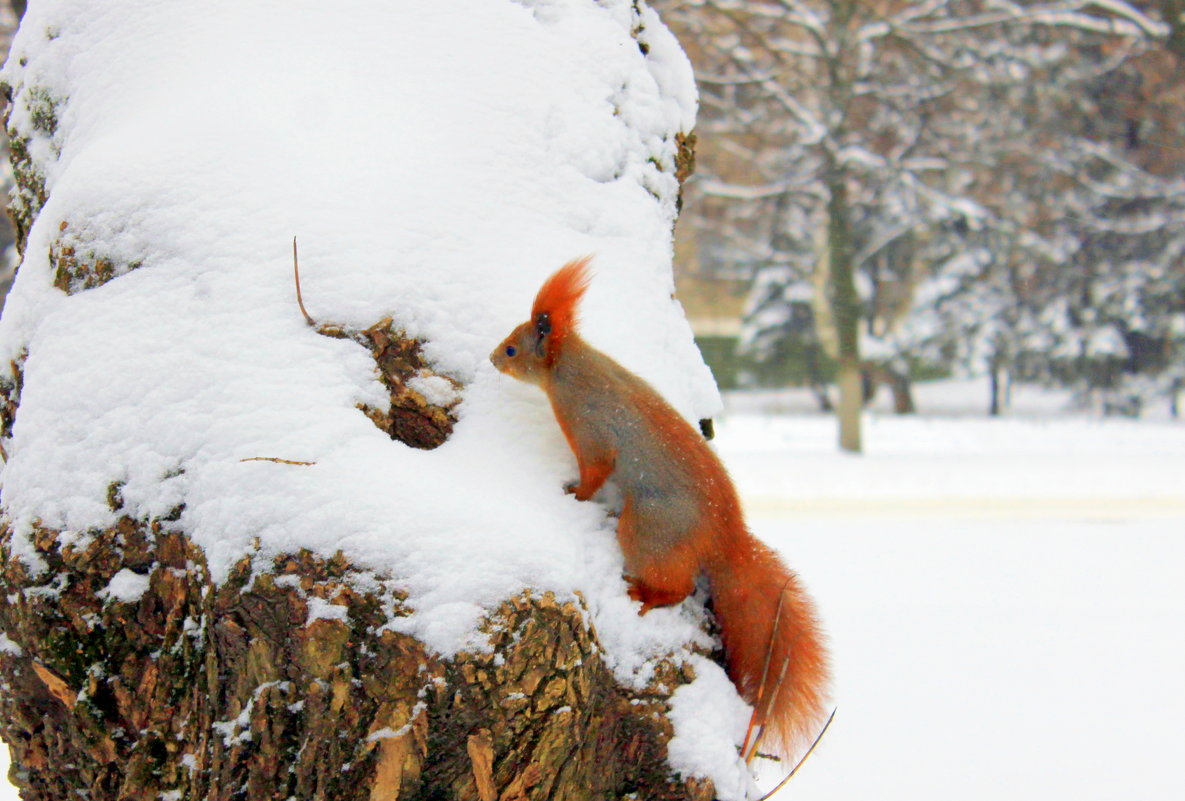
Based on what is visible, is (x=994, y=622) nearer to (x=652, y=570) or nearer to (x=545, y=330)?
(x=652, y=570)

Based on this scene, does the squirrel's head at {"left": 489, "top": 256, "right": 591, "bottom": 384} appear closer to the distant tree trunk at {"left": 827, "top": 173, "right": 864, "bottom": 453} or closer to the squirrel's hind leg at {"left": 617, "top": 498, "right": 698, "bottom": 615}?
the squirrel's hind leg at {"left": 617, "top": 498, "right": 698, "bottom": 615}

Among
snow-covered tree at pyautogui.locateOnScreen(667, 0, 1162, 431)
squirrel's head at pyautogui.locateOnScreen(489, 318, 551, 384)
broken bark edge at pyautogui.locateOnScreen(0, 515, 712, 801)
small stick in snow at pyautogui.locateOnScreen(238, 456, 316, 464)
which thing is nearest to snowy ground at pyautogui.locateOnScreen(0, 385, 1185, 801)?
broken bark edge at pyautogui.locateOnScreen(0, 515, 712, 801)

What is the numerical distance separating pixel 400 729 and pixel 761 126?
37.0 ft

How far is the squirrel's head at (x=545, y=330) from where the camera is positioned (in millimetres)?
1631

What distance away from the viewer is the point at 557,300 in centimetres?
163

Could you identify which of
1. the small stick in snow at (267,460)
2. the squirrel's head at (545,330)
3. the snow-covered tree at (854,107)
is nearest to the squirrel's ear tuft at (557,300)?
the squirrel's head at (545,330)

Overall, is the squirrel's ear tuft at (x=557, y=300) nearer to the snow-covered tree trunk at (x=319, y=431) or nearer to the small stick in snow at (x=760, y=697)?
the snow-covered tree trunk at (x=319, y=431)

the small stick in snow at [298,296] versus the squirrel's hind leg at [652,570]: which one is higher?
the small stick in snow at [298,296]

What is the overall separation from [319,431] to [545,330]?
1.47 ft

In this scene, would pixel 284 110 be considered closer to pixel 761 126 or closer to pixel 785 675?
pixel 785 675

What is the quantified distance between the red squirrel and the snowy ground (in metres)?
1.25

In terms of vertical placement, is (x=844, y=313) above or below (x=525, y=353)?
below

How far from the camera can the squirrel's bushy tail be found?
5.12 feet

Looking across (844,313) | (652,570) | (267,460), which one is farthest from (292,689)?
(844,313)
